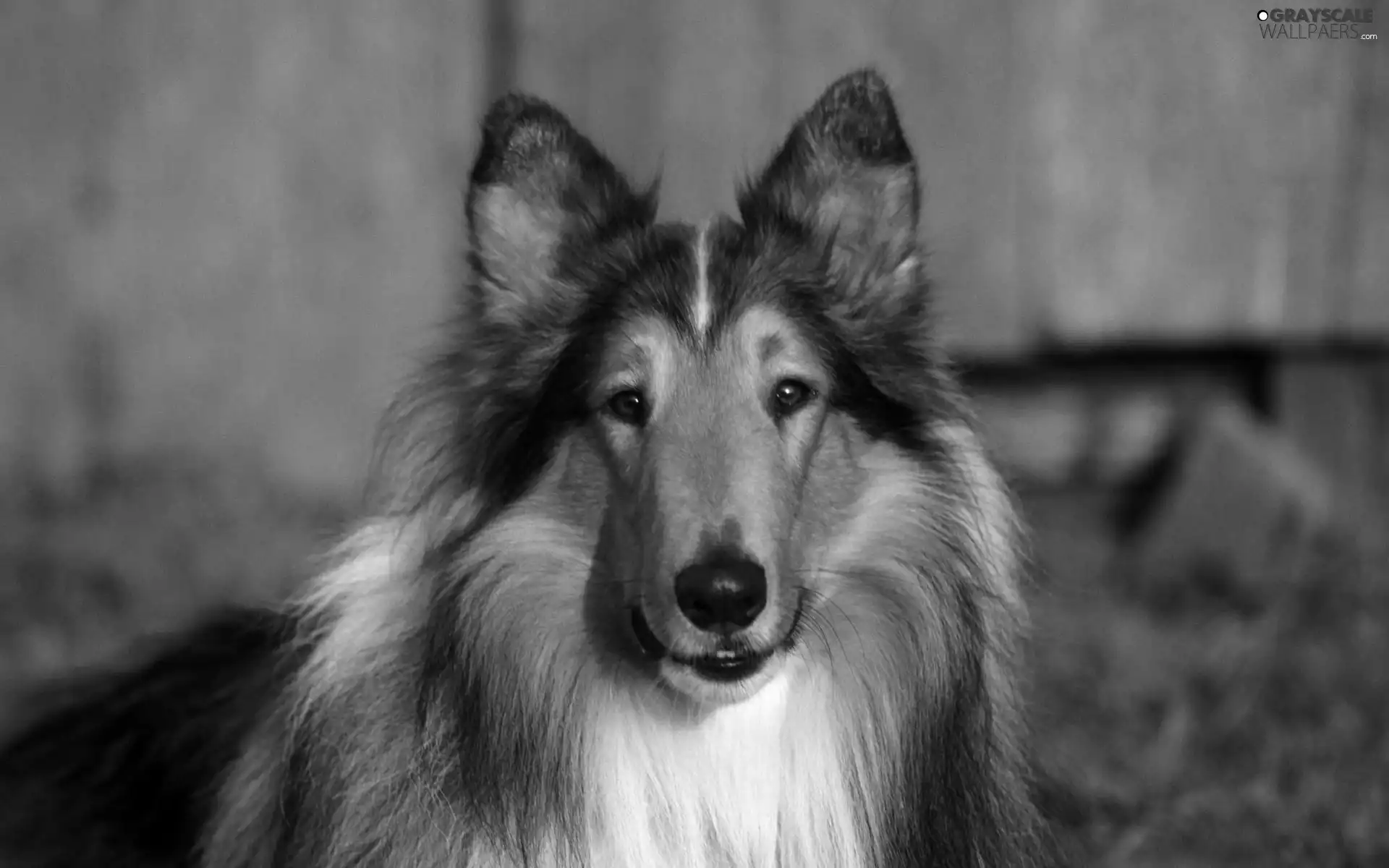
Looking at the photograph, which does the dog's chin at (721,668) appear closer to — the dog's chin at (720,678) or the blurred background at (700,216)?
the dog's chin at (720,678)

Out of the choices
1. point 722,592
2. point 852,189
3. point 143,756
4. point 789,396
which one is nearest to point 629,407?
point 789,396

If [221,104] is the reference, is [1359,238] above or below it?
below

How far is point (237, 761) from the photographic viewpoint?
323 cm

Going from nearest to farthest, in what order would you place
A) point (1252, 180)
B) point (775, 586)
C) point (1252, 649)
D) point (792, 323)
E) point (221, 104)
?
point (775, 586) → point (792, 323) → point (1252, 649) → point (1252, 180) → point (221, 104)

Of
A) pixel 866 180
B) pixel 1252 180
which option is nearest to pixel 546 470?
pixel 866 180

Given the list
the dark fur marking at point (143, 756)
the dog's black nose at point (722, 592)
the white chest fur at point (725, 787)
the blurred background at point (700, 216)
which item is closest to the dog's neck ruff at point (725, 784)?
the white chest fur at point (725, 787)

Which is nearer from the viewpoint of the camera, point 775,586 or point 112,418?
point 775,586

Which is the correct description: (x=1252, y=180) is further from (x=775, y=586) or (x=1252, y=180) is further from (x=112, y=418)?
(x=112, y=418)

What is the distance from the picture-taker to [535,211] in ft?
9.82

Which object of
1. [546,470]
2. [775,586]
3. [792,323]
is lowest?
[775,586]

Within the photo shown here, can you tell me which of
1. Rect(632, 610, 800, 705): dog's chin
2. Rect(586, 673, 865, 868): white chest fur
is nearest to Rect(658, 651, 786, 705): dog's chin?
Rect(632, 610, 800, 705): dog's chin

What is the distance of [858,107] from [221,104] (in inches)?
163

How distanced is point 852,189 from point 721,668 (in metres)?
0.97

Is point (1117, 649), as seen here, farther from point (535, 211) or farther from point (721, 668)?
point (535, 211)
